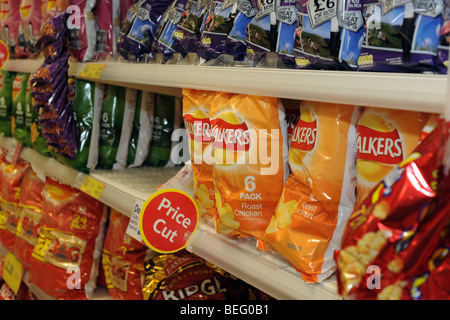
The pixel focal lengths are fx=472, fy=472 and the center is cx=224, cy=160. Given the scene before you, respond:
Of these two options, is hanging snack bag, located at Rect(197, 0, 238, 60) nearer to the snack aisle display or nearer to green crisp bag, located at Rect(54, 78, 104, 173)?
the snack aisle display

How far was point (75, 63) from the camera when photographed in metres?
1.76

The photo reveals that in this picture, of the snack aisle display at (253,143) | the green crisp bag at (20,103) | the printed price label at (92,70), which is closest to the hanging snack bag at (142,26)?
the snack aisle display at (253,143)

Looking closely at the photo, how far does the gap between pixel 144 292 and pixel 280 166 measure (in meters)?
0.79

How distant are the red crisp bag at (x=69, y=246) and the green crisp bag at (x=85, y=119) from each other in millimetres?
275

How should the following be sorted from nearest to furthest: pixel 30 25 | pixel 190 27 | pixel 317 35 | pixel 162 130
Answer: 1. pixel 317 35
2. pixel 190 27
3. pixel 162 130
4. pixel 30 25

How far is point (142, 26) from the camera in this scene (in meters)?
1.50

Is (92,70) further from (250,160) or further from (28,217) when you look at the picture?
(28,217)

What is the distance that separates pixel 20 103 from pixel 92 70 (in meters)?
0.88

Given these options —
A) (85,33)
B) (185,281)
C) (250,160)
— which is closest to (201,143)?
(250,160)

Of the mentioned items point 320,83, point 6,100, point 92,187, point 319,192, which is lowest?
point 92,187

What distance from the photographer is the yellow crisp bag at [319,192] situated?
0.90m

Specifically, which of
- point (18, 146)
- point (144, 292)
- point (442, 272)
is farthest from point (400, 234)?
point (18, 146)

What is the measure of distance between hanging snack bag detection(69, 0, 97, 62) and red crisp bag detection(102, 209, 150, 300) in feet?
2.05

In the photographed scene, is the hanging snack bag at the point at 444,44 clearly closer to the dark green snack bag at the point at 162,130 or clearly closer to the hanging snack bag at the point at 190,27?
the hanging snack bag at the point at 190,27
